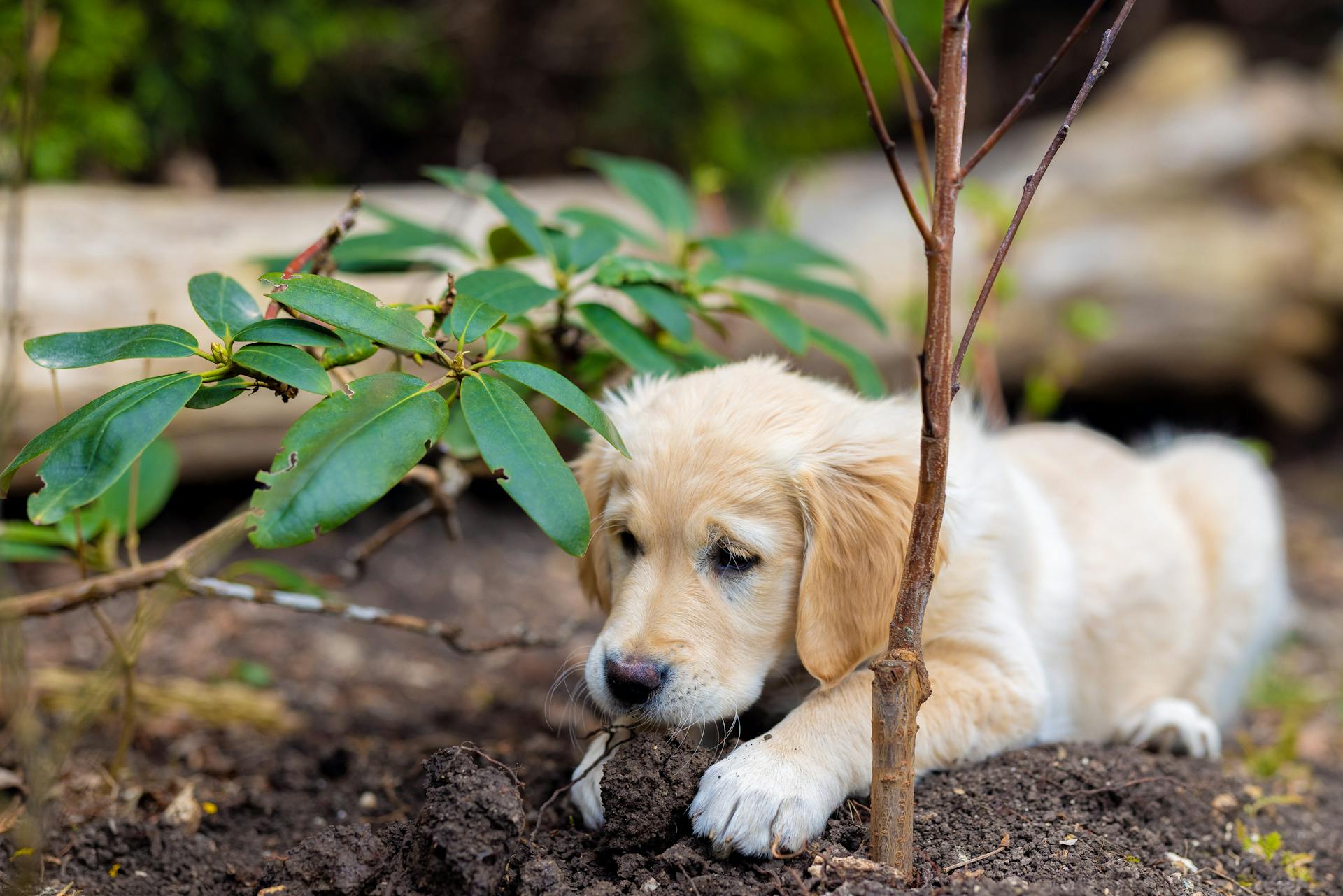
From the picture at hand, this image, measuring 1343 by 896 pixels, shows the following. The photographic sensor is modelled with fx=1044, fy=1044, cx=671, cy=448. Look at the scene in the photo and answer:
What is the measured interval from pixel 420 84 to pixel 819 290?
181 inches

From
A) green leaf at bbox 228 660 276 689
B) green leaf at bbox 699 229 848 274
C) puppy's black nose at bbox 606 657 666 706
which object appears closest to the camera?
puppy's black nose at bbox 606 657 666 706

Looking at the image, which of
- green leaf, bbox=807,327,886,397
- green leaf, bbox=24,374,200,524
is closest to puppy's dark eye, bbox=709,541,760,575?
green leaf, bbox=807,327,886,397

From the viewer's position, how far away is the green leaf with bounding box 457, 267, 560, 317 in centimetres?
255

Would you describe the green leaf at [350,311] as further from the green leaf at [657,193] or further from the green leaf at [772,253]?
the green leaf at [657,193]

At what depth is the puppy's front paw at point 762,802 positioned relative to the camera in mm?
2201

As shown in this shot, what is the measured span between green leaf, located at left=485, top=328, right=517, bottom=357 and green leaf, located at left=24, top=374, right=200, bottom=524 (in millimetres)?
594

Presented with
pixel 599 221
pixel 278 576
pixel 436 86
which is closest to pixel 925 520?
pixel 599 221

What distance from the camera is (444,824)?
2098mm

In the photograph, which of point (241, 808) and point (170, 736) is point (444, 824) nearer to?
point (241, 808)

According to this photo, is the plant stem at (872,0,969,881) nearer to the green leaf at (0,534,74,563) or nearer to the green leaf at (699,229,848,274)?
the green leaf at (699,229,848,274)

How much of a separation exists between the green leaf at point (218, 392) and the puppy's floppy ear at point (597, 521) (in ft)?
3.23

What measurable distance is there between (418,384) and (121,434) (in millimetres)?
553

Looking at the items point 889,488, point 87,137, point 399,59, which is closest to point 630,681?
point 889,488

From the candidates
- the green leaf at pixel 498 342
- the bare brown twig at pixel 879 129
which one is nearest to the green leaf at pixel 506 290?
the green leaf at pixel 498 342
